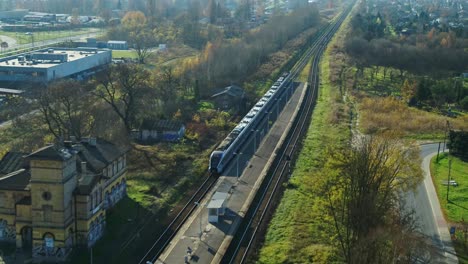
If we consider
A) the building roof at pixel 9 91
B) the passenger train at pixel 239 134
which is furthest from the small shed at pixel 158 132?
the building roof at pixel 9 91

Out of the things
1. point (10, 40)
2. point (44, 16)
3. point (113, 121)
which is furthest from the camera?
point (44, 16)

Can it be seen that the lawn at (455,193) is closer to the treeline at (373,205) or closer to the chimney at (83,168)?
the treeline at (373,205)

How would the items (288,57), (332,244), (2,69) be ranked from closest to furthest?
(332,244) → (2,69) → (288,57)

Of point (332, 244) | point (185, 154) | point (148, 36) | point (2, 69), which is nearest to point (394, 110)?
point (185, 154)

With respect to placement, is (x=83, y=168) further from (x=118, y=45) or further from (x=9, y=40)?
(x=9, y=40)

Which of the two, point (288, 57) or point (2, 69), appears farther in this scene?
point (288, 57)

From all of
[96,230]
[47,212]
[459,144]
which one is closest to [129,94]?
[96,230]

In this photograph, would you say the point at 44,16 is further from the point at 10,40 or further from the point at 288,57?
the point at 288,57

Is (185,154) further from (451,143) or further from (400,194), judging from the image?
(451,143)
